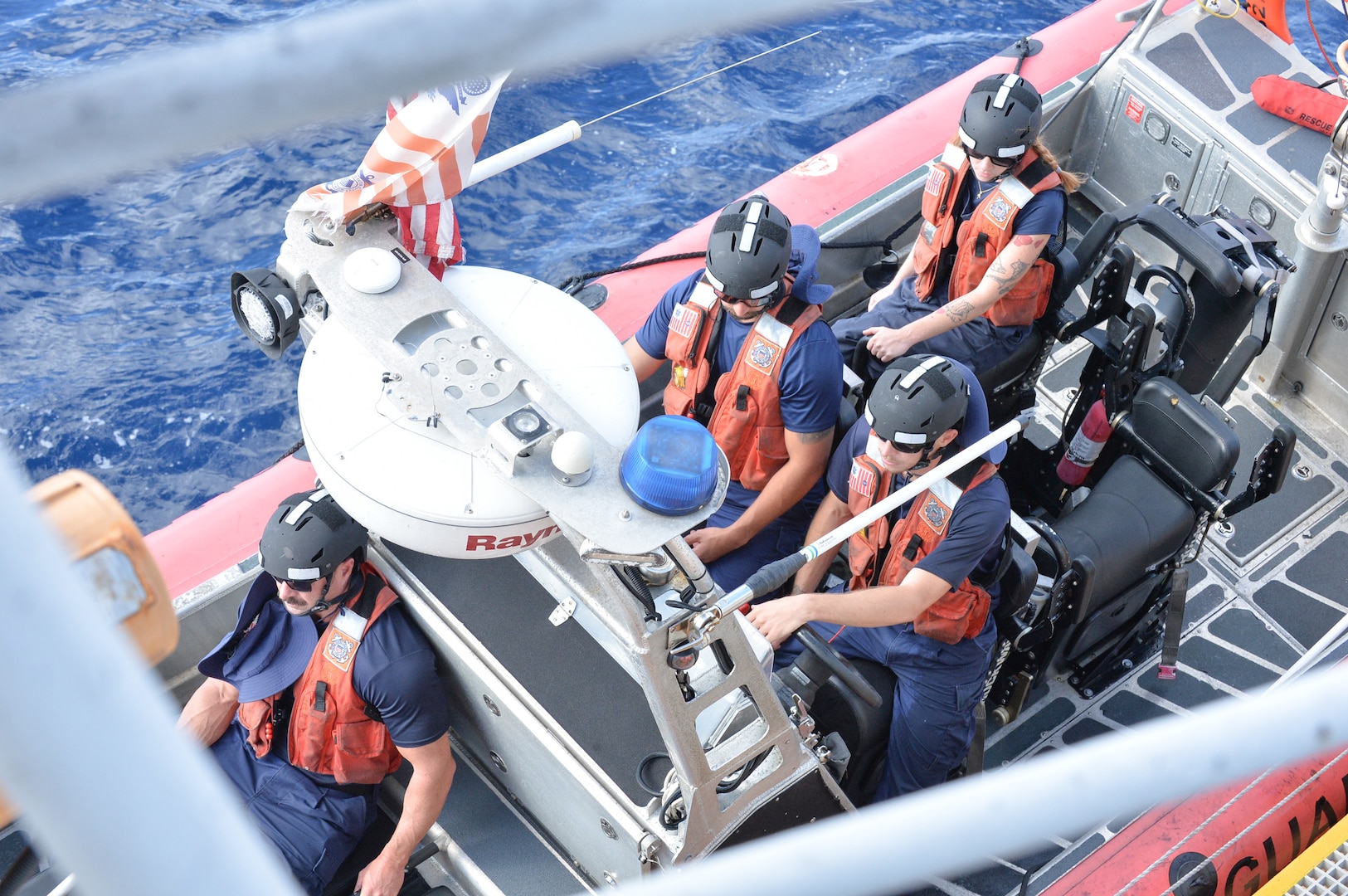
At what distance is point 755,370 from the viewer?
3432 millimetres

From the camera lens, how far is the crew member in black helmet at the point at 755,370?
326 cm

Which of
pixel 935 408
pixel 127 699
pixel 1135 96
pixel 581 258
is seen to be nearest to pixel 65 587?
pixel 127 699

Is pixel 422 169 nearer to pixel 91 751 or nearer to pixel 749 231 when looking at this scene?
pixel 749 231

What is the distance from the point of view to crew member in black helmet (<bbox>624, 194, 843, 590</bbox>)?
3.26m

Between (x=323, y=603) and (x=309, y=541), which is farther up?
(x=309, y=541)

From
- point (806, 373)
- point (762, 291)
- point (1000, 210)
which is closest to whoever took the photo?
point (762, 291)

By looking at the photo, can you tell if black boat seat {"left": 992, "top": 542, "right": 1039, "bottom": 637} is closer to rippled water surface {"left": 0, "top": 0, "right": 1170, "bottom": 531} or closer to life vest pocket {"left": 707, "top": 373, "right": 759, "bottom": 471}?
life vest pocket {"left": 707, "top": 373, "right": 759, "bottom": 471}

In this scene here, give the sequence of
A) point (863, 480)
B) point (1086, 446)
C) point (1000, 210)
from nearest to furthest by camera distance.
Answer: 1. point (863, 480)
2. point (1086, 446)
3. point (1000, 210)

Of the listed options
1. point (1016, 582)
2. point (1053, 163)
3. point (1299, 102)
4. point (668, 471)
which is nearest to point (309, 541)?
point (668, 471)

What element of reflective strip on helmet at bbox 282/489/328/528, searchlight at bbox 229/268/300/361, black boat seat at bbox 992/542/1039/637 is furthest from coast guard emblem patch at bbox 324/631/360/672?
black boat seat at bbox 992/542/1039/637

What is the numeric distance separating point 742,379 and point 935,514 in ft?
2.32

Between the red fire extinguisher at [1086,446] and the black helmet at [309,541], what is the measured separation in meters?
2.08

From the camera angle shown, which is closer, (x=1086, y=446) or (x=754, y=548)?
(x=754, y=548)

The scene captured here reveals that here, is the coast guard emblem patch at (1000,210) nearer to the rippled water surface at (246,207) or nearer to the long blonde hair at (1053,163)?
the long blonde hair at (1053,163)
